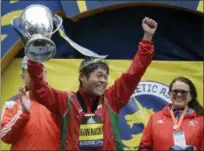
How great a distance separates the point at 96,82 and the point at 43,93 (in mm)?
320

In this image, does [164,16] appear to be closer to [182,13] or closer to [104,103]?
[182,13]

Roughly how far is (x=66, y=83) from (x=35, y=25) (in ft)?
7.50

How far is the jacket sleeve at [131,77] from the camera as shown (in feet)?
13.2

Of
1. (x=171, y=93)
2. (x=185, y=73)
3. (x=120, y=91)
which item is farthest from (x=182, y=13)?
(x=120, y=91)

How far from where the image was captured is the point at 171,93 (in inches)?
187

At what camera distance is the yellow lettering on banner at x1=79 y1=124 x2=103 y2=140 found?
3975mm

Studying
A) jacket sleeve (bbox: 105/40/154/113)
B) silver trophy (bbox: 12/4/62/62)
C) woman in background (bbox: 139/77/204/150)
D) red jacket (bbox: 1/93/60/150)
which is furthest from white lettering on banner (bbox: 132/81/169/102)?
silver trophy (bbox: 12/4/62/62)

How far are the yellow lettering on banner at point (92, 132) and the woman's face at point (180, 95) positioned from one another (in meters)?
0.93

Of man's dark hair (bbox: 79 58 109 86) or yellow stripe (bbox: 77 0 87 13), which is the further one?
yellow stripe (bbox: 77 0 87 13)

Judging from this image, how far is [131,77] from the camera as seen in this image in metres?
4.04

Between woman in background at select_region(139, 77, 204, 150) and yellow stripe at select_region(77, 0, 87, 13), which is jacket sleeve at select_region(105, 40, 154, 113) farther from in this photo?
yellow stripe at select_region(77, 0, 87, 13)

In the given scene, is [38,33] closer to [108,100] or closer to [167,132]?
[108,100]

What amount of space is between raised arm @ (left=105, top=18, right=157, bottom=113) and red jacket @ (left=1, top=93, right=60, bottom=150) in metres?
0.50

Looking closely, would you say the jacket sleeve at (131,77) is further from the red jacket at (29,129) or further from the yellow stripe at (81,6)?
the yellow stripe at (81,6)
